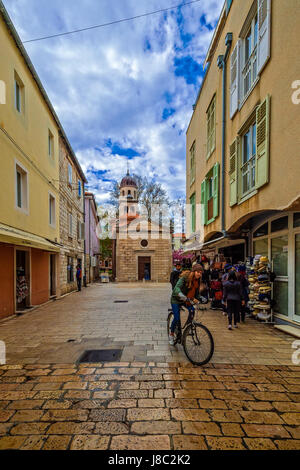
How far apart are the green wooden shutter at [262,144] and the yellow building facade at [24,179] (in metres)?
6.50

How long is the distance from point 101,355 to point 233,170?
22.6ft

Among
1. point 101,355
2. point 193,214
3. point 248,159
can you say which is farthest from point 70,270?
point 248,159

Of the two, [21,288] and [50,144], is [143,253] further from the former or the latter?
[21,288]

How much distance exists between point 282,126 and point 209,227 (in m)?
6.13

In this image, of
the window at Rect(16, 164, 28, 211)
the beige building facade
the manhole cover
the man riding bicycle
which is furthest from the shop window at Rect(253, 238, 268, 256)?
the beige building facade

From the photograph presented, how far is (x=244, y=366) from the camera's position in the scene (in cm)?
397

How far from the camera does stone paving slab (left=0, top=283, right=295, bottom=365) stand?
4383mm

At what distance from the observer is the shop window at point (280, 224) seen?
6.34 m

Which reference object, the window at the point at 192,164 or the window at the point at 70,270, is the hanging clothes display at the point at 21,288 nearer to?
the window at the point at 70,270

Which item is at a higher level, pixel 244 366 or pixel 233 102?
pixel 233 102

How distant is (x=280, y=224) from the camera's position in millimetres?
6629

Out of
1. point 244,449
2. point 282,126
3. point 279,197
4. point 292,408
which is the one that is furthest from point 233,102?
point 244,449
